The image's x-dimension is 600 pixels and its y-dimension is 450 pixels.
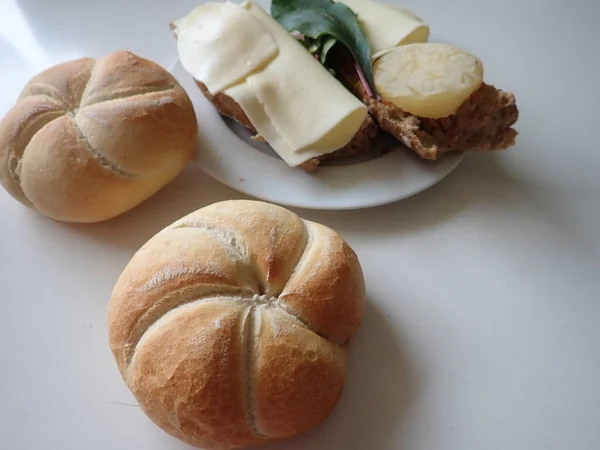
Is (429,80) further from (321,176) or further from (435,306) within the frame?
(435,306)

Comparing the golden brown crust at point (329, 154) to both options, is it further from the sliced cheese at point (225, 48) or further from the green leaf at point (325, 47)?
the green leaf at point (325, 47)

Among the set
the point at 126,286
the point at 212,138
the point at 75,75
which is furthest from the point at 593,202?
the point at 75,75

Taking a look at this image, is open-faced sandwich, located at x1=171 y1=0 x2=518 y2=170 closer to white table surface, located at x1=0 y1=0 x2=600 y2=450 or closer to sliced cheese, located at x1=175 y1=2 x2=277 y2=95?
sliced cheese, located at x1=175 y1=2 x2=277 y2=95

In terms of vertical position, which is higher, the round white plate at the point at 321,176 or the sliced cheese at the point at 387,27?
the sliced cheese at the point at 387,27

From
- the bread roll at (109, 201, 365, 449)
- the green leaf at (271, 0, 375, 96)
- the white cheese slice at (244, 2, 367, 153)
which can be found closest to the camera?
the bread roll at (109, 201, 365, 449)

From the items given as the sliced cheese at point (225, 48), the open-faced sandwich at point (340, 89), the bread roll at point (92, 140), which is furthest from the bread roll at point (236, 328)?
the sliced cheese at point (225, 48)

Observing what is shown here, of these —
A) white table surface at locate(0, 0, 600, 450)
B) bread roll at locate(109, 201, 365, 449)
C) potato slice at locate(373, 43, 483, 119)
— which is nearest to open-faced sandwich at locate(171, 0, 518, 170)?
potato slice at locate(373, 43, 483, 119)
